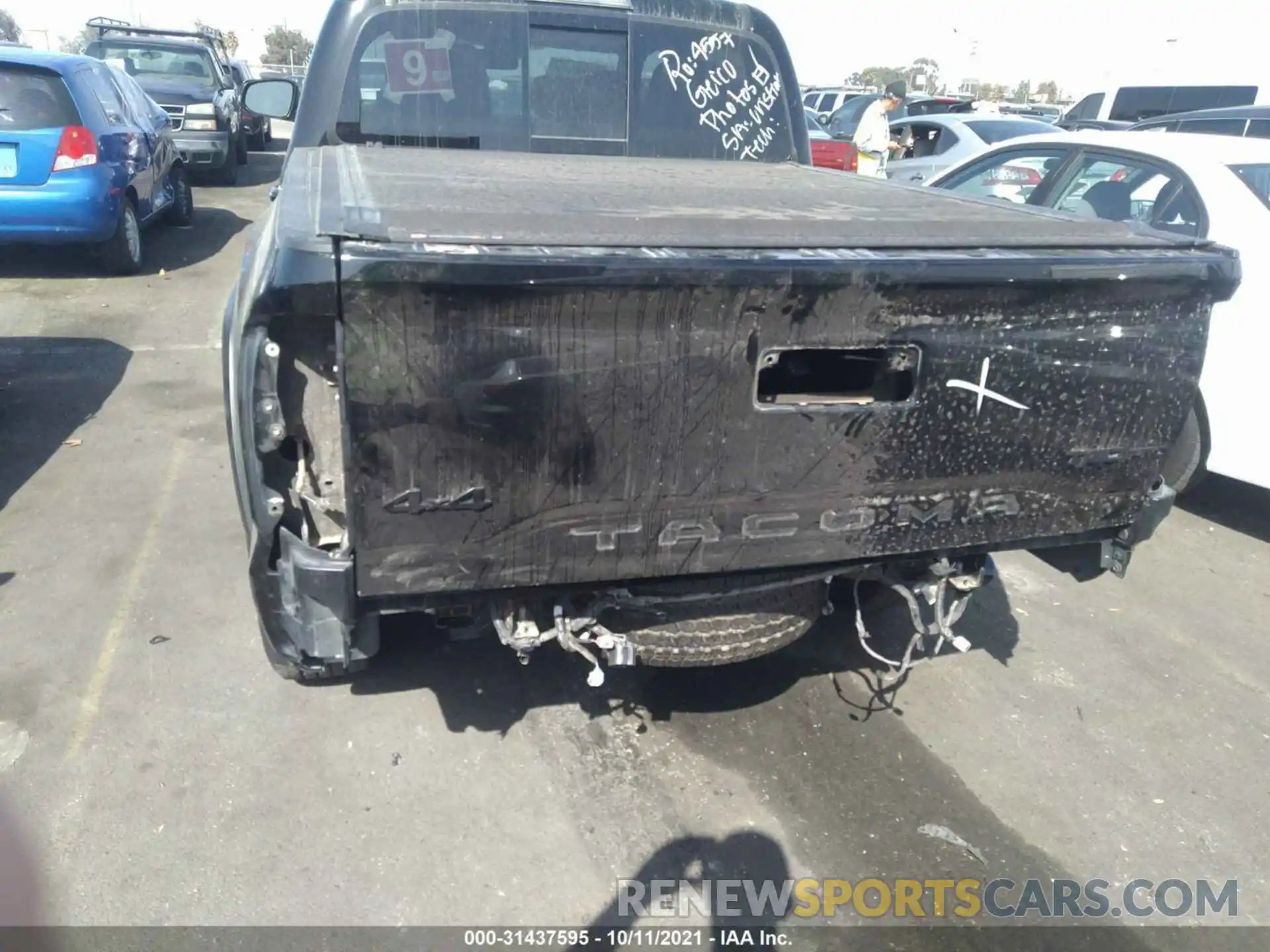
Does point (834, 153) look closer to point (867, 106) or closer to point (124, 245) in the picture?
point (867, 106)

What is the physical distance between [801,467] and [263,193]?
42.5ft

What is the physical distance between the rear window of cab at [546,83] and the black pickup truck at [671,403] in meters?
0.98

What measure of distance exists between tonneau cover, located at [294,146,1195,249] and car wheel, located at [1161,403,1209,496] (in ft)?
6.25

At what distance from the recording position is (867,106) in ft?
44.7

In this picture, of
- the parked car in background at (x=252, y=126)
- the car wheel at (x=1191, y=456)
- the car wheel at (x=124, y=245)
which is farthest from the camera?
the parked car in background at (x=252, y=126)

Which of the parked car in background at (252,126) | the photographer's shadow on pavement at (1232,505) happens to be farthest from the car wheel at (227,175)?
the photographer's shadow on pavement at (1232,505)

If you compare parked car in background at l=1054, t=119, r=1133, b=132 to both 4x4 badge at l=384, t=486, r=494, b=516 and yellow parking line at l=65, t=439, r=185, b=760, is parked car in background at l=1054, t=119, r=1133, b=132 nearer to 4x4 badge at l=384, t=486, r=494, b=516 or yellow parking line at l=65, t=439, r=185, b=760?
yellow parking line at l=65, t=439, r=185, b=760

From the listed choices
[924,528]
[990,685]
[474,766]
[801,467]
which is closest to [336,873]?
[474,766]

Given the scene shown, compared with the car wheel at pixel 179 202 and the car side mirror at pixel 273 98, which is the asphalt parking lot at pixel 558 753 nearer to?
the car side mirror at pixel 273 98

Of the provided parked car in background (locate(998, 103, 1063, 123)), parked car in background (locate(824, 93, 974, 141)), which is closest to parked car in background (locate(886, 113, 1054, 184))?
parked car in background (locate(824, 93, 974, 141))

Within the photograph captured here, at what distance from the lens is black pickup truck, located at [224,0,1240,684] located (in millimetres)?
1958

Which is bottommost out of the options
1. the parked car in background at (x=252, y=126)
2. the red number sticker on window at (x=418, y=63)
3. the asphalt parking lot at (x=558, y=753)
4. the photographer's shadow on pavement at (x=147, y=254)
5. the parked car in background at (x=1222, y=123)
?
the asphalt parking lot at (x=558, y=753)

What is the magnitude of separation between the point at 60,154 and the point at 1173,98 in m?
15.4

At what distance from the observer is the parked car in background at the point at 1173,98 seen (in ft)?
49.9
